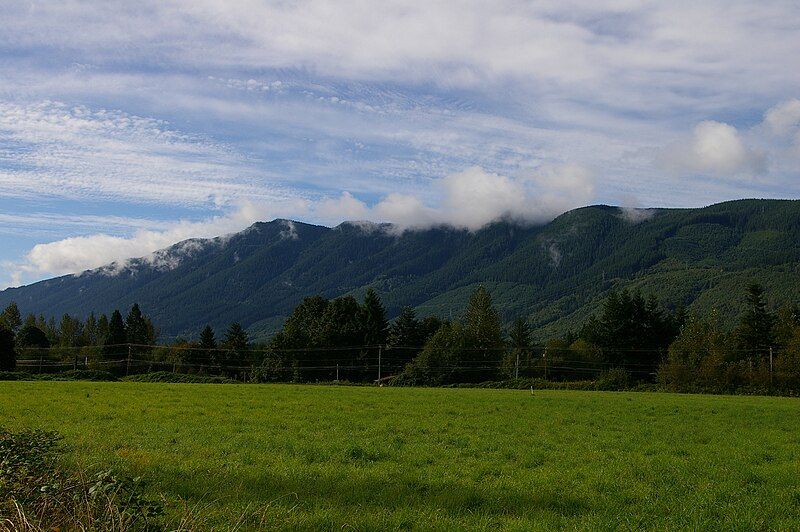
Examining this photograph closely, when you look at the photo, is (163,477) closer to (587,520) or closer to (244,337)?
(587,520)

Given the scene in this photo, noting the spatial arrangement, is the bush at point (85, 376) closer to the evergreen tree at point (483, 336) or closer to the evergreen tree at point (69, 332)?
the evergreen tree at point (483, 336)

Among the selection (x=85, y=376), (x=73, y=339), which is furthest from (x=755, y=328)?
(x=73, y=339)

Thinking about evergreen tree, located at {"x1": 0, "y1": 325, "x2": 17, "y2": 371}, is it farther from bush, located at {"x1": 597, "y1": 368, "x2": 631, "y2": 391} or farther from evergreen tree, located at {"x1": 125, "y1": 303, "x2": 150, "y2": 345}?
bush, located at {"x1": 597, "y1": 368, "x2": 631, "y2": 391}

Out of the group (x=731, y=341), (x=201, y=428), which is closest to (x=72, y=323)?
(x=731, y=341)

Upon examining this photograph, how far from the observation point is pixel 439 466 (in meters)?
13.1

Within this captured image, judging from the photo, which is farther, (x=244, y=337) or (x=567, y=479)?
(x=244, y=337)

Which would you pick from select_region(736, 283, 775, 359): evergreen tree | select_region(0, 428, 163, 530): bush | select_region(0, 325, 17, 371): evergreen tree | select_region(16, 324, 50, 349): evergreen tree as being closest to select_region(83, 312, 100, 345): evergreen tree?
select_region(16, 324, 50, 349): evergreen tree

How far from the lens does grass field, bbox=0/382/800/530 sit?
9188 mm

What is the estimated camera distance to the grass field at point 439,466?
919 cm

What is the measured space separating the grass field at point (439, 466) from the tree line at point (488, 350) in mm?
51173

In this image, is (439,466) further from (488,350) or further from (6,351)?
(488,350)

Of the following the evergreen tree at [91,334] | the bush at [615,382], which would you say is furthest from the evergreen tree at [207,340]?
the bush at [615,382]

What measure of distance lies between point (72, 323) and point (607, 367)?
12619 centimetres

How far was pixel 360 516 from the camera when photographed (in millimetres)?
8945
